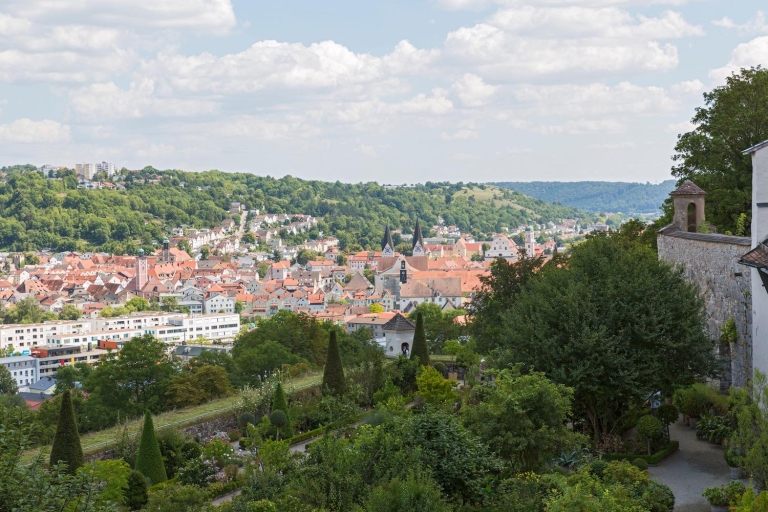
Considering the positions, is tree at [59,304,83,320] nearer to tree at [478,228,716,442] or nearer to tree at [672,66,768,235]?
tree at [672,66,768,235]

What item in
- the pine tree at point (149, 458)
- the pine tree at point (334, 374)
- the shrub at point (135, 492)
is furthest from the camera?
the pine tree at point (334, 374)

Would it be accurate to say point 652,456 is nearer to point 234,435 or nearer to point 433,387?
point 433,387

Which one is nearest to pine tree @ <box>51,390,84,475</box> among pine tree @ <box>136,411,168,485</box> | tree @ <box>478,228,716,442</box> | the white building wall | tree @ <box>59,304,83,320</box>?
pine tree @ <box>136,411,168,485</box>

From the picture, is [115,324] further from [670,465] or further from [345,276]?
[670,465]

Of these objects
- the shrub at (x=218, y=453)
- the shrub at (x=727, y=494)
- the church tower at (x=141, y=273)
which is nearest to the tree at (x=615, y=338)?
the shrub at (x=727, y=494)

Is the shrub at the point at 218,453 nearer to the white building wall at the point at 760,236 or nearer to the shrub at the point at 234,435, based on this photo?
the shrub at the point at 234,435

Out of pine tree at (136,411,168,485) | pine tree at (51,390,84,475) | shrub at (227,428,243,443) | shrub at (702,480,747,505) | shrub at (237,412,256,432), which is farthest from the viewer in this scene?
shrub at (237,412,256,432)

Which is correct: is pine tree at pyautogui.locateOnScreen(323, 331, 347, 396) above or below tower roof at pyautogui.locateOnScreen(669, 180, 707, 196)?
below
